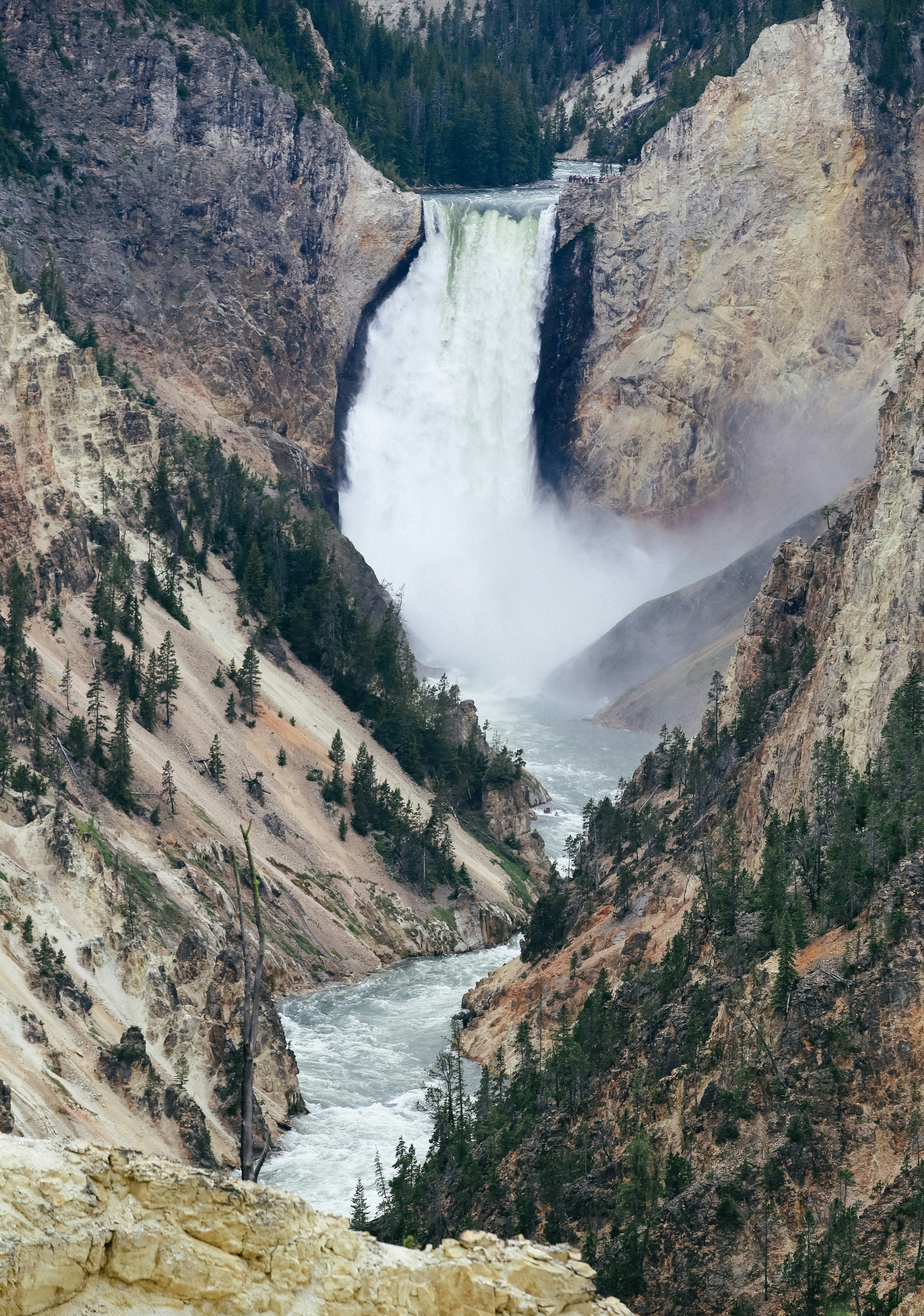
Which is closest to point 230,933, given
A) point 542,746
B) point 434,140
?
point 542,746

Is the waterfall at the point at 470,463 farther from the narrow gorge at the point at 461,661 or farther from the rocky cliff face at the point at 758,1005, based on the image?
the rocky cliff face at the point at 758,1005

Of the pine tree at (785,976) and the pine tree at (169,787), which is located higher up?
the pine tree at (169,787)

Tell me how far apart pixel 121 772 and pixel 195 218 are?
70404 millimetres

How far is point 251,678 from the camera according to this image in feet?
286

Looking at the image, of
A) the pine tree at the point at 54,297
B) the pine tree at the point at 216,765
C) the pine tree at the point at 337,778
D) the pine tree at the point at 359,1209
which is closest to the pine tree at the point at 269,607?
the pine tree at the point at 337,778

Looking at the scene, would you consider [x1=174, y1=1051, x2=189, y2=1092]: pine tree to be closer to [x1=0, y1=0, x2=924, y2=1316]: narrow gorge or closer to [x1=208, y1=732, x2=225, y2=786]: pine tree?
[x1=0, y1=0, x2=924, y2=1316]: narrow gorge

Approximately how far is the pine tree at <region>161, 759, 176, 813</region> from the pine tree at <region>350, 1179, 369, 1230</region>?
27328mm

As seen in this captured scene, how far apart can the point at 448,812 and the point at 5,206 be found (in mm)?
51595

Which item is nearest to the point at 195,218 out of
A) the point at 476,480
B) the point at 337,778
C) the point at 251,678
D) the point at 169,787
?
the point at 476,480

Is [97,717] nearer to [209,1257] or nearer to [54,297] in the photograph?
[54,297]

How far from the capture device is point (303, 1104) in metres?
50.6

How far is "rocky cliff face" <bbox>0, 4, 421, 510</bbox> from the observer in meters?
118

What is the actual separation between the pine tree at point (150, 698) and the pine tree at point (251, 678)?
7.56 metres

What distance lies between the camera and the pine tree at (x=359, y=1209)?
121ft
